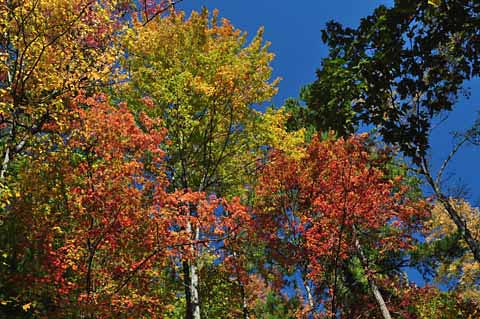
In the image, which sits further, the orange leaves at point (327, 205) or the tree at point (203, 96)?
the orange leaves at point (327, 205)

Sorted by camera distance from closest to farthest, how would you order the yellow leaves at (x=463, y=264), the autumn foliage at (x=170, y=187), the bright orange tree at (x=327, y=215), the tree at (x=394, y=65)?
the tree at (x=394, y=65) → the autumn foliage at (x=170, y=187) → the bright orange tree at (x=327, y=215) → the yellow leaves at (x=463, y=264)

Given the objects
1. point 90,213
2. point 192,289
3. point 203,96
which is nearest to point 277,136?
point 203,96

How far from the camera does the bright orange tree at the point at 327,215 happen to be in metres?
11.2

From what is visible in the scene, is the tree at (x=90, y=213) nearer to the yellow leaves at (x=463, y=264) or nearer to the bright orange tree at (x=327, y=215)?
the bright orange tree at (x=327, y=215)

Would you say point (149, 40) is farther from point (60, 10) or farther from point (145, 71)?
point (60, 10)

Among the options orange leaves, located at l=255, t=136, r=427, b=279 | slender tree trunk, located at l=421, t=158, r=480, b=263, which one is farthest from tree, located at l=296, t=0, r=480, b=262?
orange leaves, located at l=255, t=136, r=427, b=279

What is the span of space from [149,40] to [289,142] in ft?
16.2

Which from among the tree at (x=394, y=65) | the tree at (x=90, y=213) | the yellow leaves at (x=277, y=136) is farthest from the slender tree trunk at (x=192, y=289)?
the tree at (x=394, y=65)

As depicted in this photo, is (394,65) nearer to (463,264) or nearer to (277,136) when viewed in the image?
(277,136)

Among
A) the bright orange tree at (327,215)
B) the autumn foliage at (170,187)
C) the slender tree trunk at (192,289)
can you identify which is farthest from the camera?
the bright orange tree at (327,215)

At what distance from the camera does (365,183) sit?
42.4ft

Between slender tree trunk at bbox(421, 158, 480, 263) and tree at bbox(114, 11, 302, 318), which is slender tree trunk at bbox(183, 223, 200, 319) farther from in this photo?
slender tree trunk at bbox(421, 158, 480, 263)

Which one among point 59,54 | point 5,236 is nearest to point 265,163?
point 59,54

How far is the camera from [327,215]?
11.5m
